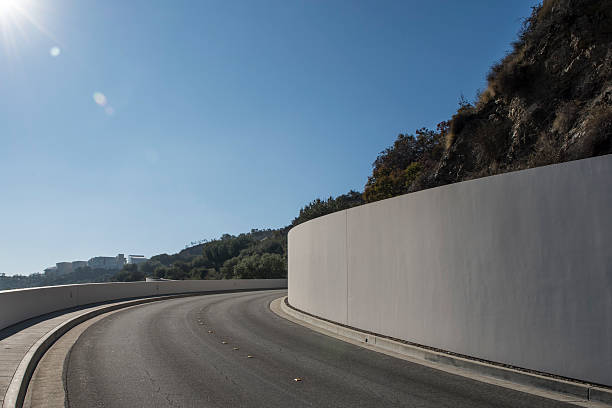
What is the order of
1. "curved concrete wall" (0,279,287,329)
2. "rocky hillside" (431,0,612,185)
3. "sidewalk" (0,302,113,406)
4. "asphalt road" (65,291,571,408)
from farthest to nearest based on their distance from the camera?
"curved concrete wall" (0,279,287,329) → "rocky hillside" (431,0,612,185) → "sidewalk" (0,302,113,406) → "asphalt road" (65,291,571,408)

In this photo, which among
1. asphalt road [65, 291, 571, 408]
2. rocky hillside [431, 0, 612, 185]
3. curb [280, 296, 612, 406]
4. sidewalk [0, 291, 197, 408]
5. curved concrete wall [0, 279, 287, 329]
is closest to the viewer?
curb [280, 296, 612, 406]

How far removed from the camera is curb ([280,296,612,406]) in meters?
6.32

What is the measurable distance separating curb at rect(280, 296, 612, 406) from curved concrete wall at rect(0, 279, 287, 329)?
31.2 feet

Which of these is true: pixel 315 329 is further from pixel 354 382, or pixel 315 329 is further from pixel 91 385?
pixel 91 385

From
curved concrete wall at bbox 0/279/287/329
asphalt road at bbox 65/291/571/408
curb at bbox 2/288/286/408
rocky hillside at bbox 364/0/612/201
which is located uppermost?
rocky hillside at bbox 364/0/612/201

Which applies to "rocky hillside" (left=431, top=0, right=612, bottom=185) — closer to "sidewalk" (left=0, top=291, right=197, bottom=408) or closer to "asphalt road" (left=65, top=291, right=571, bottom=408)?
"asphalt road" (left=65, top=291, right=571, bottom=408)

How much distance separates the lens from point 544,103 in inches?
586

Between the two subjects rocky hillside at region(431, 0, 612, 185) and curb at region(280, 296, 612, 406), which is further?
rocky hillside at region(431, 0, 612, 185)

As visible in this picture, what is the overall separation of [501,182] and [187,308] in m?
16.8

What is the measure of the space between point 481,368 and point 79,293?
19.1 meters

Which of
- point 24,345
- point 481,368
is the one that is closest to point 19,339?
point 24,345

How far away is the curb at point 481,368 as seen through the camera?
249 inches

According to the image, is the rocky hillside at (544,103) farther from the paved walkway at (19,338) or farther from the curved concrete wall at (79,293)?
the curved concrete wall at (79,293)

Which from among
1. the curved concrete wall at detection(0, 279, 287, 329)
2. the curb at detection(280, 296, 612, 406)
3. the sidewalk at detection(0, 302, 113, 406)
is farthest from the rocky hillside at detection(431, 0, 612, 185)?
the curved concrete wall at detection(0, 279, 287, 329)
